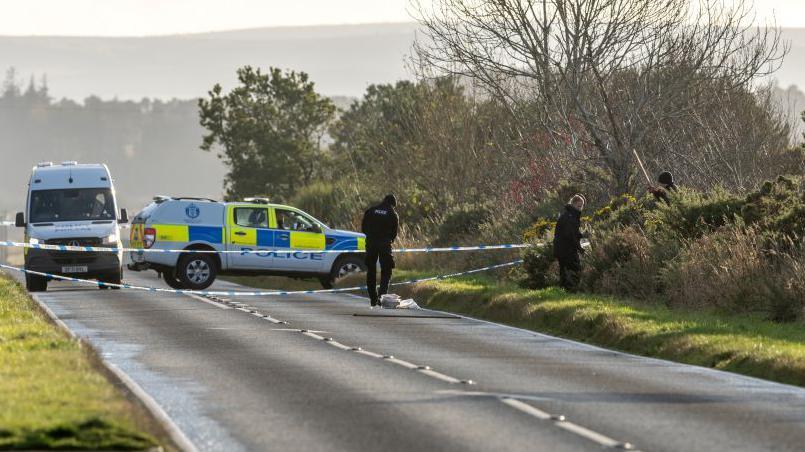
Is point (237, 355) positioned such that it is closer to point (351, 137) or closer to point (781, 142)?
point (781, 142)

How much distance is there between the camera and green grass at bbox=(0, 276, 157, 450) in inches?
414

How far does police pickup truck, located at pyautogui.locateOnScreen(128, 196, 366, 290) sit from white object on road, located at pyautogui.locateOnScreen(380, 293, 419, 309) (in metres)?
7.03

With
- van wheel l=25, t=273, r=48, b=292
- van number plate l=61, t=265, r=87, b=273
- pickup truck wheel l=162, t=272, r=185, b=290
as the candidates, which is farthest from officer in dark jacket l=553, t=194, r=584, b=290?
van wheel l=25, t=273, r=48, b=292

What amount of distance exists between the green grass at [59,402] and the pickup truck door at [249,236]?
15.3 meters

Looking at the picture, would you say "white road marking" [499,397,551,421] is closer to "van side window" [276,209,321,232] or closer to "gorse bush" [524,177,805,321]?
"gorse bush" [524,177,805,321]

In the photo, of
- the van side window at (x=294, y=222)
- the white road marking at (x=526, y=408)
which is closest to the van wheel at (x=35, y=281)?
the van side window at (x=294, y=222)

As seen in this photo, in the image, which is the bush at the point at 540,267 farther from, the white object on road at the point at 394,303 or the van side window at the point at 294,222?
the van side window at the point at 294,222

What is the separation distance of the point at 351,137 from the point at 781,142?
3342 centimetres

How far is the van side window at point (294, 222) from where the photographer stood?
34625 mm

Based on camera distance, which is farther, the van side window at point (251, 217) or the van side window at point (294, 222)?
the van side window at point (294, 222)

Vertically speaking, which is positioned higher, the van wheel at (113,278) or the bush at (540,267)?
the bush at (540,267)

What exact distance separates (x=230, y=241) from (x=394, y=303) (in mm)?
7997

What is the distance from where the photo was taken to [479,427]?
11852 mm

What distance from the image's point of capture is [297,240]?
34.7 m
